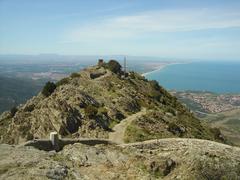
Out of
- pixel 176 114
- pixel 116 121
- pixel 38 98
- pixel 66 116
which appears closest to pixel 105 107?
pixel 116 121

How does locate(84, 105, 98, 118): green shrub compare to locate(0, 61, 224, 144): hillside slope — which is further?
locate(84, 105, 98, 118): green shrub

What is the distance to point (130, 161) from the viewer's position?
17609mm

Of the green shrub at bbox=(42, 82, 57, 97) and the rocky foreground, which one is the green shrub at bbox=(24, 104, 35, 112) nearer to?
the green shrub at bbox=(42, 82, 57, 97)

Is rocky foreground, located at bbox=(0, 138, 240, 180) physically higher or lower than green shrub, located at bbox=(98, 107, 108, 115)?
higher

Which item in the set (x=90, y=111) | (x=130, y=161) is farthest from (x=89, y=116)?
(x=130, y=161)

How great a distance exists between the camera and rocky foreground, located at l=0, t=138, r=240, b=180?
50.4ft

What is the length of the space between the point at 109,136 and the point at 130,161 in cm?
1731

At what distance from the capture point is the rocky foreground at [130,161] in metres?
15.4

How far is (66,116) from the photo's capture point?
3731cm

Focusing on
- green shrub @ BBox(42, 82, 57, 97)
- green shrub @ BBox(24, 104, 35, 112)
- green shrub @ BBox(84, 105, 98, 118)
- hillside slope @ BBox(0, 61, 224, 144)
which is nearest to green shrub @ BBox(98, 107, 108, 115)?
hillside slope @ BBox(0, 61, 224, 144)

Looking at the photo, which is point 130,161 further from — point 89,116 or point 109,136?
point 89,116

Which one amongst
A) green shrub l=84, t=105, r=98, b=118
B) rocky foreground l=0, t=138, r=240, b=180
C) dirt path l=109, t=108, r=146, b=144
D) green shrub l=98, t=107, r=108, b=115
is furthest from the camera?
green shrub l=98, t=107, r=108, b=115

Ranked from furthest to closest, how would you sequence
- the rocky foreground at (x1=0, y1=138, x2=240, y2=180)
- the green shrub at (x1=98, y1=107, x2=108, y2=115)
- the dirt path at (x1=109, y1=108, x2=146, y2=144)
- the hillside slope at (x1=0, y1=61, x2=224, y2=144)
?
1. the green shrub at (x1=98, y1=107, x2=108, y2=115)
2. the hillside slope at (x1=0, y1=61, x2=224, y2=144)
3. the dirt path at (x1=109, y1=108, x2=146, y2=144)
4. the rocky foreground at (x1=0, y1=138, x2=240, y2=180)

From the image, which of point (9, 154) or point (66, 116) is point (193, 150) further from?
point (66, 116)
